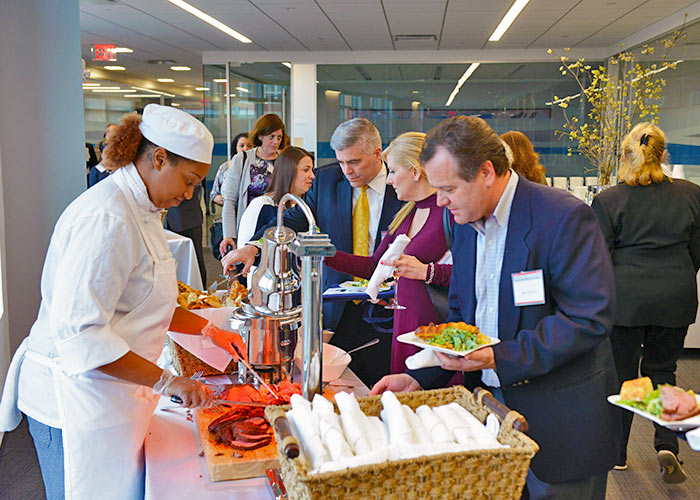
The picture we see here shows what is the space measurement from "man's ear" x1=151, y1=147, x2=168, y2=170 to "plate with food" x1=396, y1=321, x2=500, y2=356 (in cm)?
68

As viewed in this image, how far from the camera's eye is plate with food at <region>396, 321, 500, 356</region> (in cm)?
139

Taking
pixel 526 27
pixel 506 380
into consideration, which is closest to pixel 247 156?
pixel 506 380

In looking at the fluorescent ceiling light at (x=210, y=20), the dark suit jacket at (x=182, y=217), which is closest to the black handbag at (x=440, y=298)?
the dark suit jacket at (x=182, y=217)

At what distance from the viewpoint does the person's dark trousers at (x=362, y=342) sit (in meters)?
2.62

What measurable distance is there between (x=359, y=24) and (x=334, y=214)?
626cm

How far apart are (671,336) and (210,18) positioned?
677 cm

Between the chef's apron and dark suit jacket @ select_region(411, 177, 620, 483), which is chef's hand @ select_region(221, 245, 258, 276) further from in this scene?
dark suit jacket @ select_region(411, 177, 620, 483)

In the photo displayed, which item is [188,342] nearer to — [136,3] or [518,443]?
[518,443]

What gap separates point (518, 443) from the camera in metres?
1.06

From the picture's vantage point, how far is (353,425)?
107 cm

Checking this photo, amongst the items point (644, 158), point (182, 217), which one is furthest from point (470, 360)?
point (182, 217)

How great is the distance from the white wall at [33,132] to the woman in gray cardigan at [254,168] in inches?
42.5

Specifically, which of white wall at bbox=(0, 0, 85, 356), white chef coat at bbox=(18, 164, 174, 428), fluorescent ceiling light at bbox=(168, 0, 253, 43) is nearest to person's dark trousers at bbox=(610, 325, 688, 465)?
white chef coat at bbox=(18, 164, 174, 428)

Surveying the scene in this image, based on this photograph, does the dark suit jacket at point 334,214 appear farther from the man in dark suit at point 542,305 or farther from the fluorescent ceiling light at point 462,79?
the fluorescent ceiling light at point 462,79
